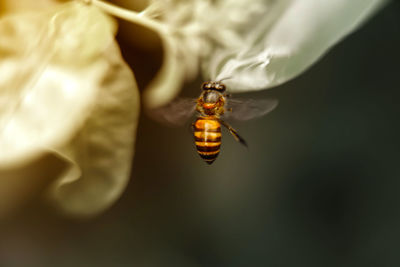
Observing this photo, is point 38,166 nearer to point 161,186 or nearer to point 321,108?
point 161,186

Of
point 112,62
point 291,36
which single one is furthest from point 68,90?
point 291,36

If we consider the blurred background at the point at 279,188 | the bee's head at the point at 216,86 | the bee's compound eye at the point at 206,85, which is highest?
the bee's compound eye at the point at 206,85

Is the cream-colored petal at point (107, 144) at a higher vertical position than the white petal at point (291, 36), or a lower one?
lower

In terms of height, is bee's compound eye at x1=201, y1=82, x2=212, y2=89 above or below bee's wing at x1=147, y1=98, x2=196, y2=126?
above

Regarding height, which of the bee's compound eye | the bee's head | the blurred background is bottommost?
the blurred background
